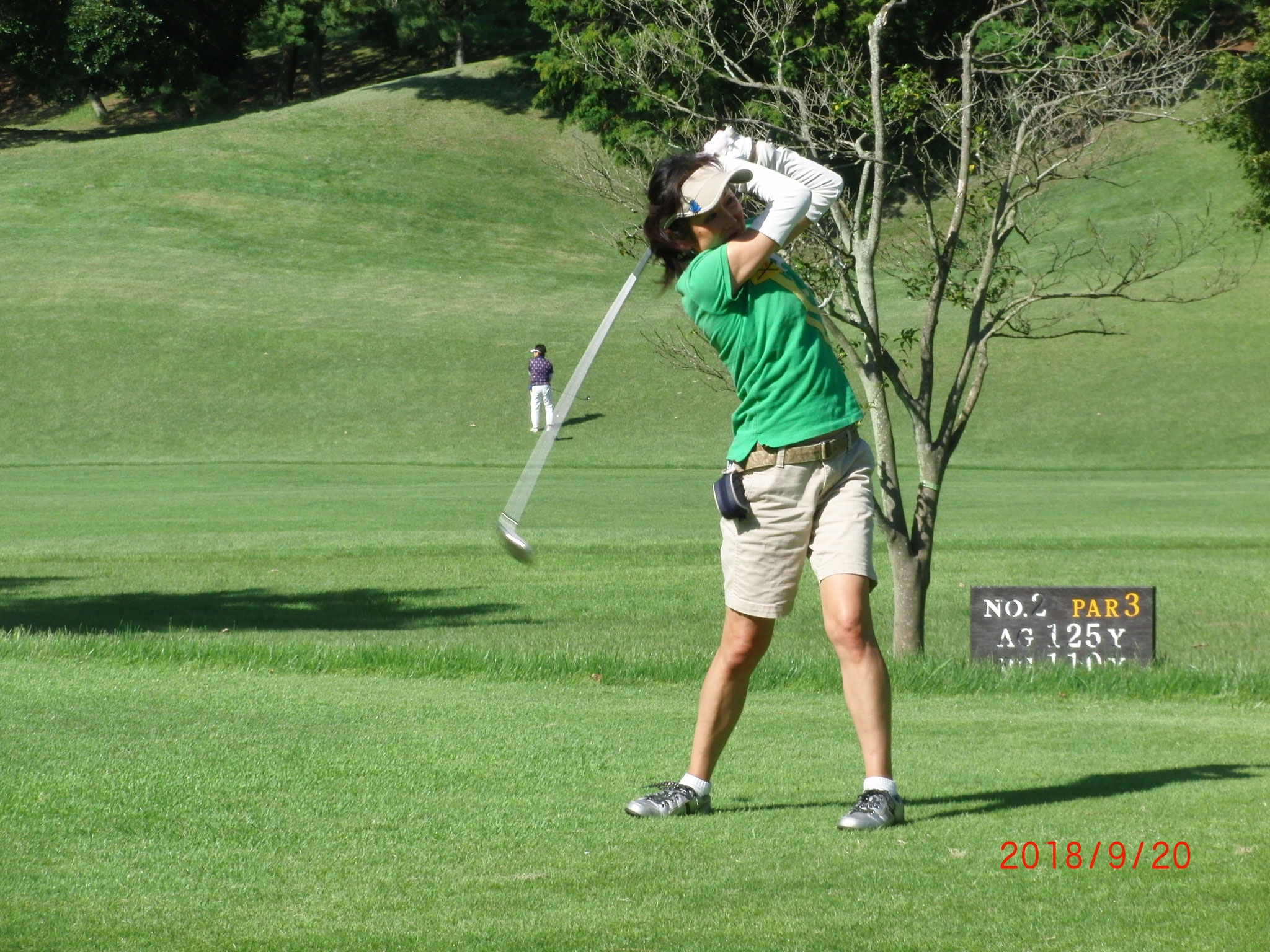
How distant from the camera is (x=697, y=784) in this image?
15.0ft

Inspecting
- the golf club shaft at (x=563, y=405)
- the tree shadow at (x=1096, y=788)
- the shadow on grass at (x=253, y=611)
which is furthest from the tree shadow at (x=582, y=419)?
the tree shadow at (x=1096, y=788)

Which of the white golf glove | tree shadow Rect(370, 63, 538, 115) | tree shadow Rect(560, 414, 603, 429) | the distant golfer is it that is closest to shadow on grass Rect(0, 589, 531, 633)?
the white golf glove

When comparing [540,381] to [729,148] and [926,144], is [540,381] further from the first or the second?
[729,148]

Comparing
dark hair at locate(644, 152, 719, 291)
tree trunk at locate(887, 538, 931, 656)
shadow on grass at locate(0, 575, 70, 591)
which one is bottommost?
shadow on grass at locate(0, 575, 70, 591)

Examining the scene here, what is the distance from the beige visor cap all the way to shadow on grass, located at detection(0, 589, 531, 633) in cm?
690

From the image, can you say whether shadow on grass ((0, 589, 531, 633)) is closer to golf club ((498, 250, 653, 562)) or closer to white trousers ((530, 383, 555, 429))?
A: golf club ((498, 250, 653, 562))

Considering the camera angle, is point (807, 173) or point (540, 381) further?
point (540, 381)

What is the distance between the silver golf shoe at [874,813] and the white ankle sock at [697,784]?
471 millimetres

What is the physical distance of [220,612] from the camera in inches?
469

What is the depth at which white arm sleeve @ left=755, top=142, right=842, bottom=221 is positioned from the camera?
4672 millimetres

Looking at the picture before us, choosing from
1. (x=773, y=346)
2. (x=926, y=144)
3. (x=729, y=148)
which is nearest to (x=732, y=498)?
(x=773, y=346)

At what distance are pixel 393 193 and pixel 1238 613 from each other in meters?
48.0

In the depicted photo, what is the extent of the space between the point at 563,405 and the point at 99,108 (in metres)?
75.9
